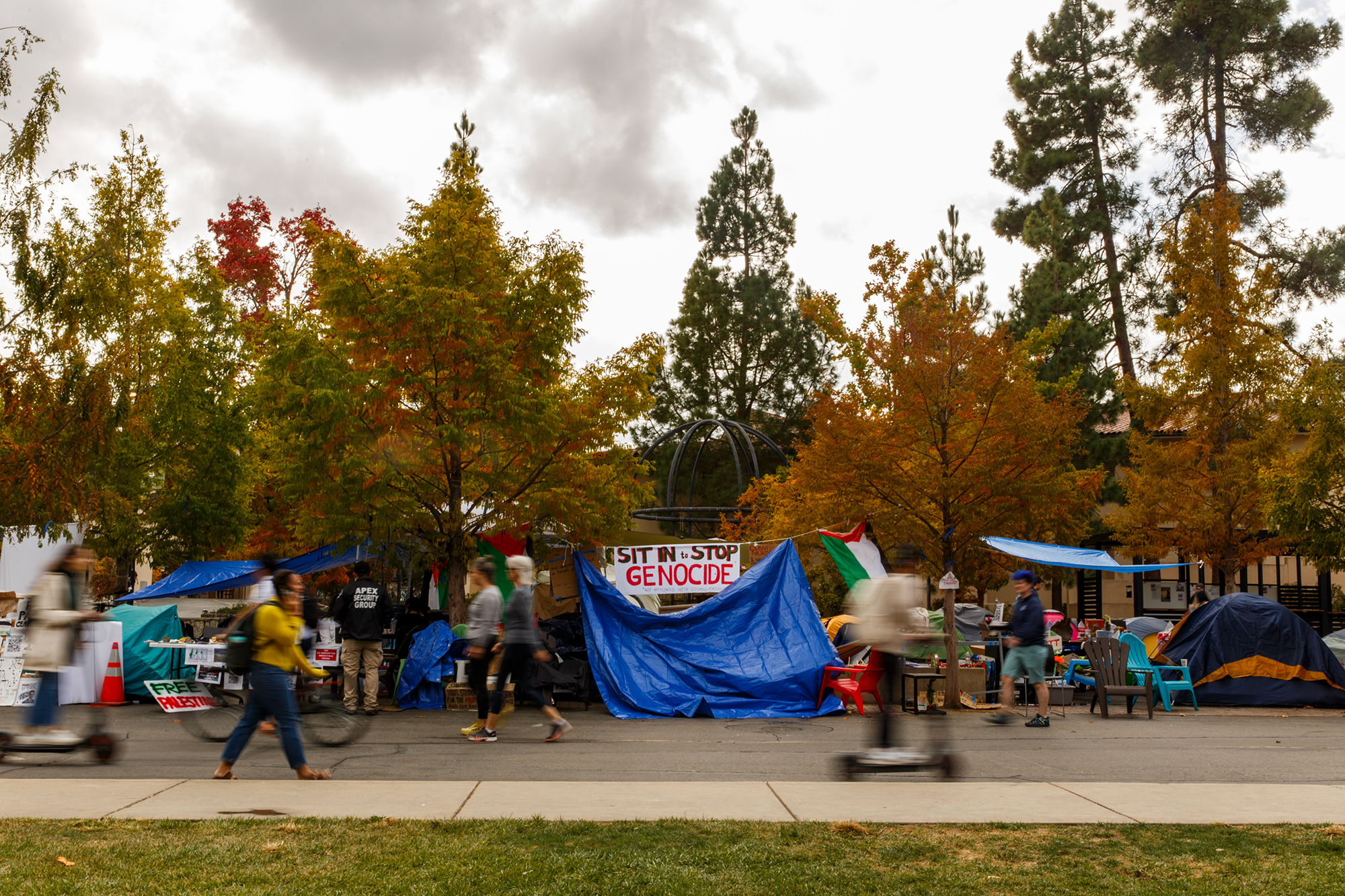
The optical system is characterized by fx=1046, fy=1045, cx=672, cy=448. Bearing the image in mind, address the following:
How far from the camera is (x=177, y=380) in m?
20.0

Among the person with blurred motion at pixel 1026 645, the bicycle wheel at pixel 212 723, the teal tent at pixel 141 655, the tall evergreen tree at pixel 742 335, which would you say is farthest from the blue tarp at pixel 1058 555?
the tall evergreen tree at pixel 742 335

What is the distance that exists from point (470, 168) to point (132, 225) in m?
5.84

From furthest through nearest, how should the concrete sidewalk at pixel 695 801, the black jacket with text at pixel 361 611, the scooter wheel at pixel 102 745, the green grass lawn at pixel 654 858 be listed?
the black jacket with text at pixel 361 611 < the scooter wheel at pixel 102 745 < the concrete sidewalk at pixel 695 801 < the green grass lawn at pixel 654 858

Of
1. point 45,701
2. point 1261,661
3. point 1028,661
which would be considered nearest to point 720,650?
point 1028,661

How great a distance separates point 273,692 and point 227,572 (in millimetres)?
8989

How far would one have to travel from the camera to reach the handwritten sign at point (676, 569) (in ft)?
49.2

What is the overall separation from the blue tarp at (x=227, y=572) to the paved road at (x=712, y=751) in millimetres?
2276

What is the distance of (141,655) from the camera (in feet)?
46.6

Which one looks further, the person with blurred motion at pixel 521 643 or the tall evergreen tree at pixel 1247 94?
the tall evergreen tree at pixel 1247 94

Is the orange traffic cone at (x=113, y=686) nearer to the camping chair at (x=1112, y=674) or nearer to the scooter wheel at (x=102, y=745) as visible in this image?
the scooter wheel at (x=102, y=745)

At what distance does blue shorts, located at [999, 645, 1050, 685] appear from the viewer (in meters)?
10.6

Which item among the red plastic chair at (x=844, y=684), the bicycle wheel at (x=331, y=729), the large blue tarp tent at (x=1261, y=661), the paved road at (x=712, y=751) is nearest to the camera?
the paved road at (x=712, y=751)

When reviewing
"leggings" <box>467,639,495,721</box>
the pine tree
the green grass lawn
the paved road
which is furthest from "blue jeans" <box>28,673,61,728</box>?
the pine tree

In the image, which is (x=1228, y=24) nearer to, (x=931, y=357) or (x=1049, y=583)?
(x=1049, y=583)
